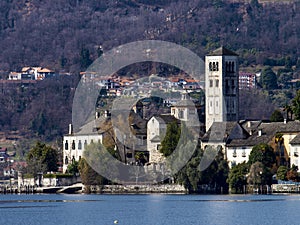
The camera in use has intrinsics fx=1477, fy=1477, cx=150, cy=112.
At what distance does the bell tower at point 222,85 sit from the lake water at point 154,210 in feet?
62.8

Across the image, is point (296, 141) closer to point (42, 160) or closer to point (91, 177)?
point (91, 177)

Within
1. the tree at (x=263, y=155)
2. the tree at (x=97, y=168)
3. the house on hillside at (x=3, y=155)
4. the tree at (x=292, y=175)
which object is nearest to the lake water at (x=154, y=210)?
the tree at (x=292, y=175)

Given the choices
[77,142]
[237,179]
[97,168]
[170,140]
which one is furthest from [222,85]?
[237,179]

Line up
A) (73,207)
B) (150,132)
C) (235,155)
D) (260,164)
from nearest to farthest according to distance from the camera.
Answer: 1. (73,207)
2. (260,164)
3. (235,155)
4. (150,132)

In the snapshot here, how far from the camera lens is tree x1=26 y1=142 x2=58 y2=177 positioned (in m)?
128

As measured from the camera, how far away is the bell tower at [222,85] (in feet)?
414

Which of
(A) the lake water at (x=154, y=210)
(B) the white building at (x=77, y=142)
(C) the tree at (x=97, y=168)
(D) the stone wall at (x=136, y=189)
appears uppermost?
(B) the white building at (x=77, y=142)

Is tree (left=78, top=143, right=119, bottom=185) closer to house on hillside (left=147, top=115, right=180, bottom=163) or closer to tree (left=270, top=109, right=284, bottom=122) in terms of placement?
house on hillside (left=147, top=115, right=180, bottom=163)

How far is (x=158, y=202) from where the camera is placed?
3861 inches

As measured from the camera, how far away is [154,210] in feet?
293

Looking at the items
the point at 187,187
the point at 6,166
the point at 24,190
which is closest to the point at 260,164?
the point at 187,187

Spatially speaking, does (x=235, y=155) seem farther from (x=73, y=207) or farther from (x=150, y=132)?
(x=73, y=207)

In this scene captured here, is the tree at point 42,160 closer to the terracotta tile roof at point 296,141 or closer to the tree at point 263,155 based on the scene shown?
the tree at point 263,155

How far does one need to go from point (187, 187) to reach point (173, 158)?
3.73 metres
